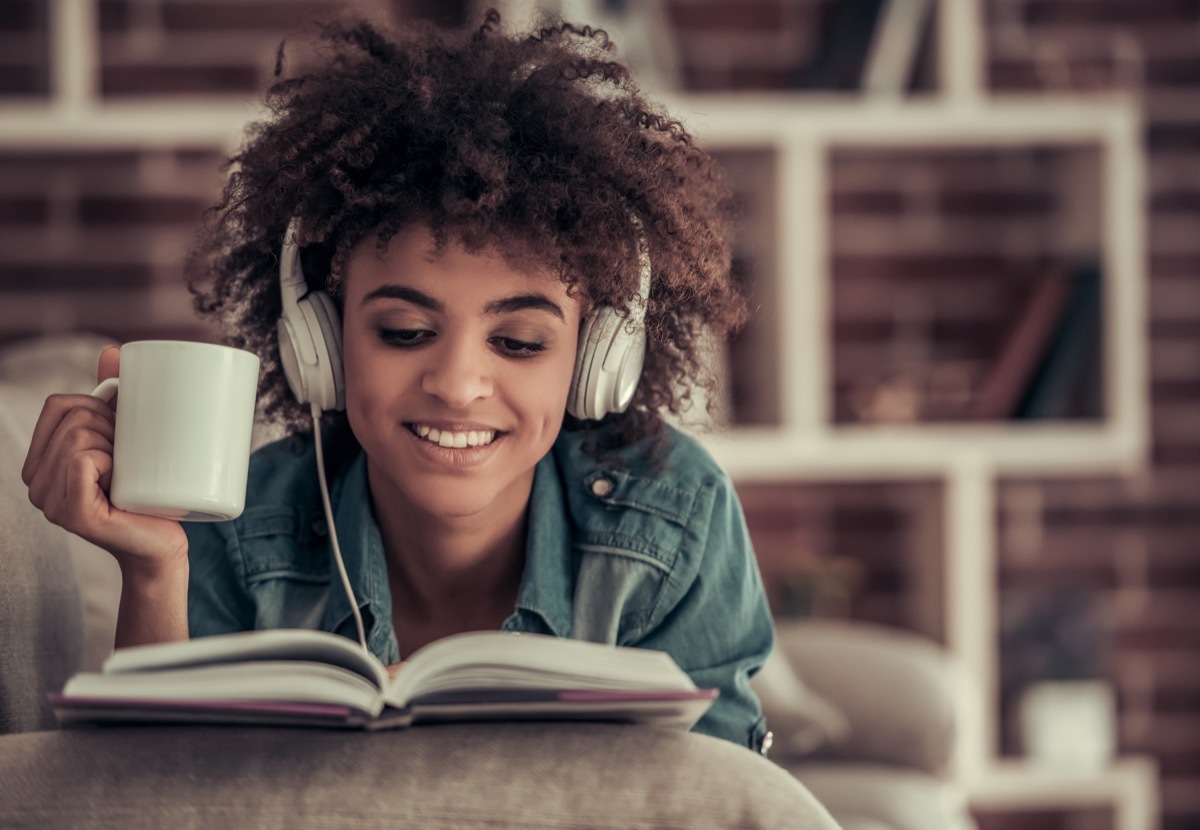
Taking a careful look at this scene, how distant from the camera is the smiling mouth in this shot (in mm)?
1034

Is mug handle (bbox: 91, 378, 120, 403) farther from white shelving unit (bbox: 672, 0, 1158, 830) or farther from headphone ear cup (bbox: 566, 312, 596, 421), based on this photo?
white shelving unit (bbox: 672, 0, 1158, 830)

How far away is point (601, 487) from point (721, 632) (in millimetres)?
158

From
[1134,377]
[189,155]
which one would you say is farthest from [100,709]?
[1134,377]

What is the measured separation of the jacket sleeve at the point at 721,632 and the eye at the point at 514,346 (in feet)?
0.69

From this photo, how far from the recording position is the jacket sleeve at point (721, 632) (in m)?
1.09

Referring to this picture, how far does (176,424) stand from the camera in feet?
2.86

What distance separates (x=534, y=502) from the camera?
1161 millimetres

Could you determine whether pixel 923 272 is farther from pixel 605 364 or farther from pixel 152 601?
pixel 152 601

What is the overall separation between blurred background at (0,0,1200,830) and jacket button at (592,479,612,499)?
113cm

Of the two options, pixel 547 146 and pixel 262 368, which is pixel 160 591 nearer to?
pixel 262 368

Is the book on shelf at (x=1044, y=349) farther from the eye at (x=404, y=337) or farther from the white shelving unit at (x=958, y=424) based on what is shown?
the eye at (x=404, y=337)

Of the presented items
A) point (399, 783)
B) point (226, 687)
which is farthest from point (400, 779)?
point (226, 687)

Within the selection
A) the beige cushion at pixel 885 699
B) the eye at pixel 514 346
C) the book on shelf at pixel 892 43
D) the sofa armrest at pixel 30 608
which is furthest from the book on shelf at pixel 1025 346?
the sofa armrest at pixel 30 608

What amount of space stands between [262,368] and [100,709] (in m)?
0.54
